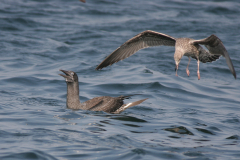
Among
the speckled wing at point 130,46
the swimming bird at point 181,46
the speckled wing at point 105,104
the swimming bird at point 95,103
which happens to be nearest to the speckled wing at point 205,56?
the swimming bird at point 181,46

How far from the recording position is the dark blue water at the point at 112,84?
6.46m

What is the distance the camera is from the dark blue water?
6.46 meters

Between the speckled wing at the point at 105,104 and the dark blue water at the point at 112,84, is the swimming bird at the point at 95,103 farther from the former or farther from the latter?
the dark blue water at the point at 112,84

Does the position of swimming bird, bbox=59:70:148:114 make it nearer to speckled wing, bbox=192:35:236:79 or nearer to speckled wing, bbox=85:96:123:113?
speckled wing, bbox=85:96:123:113

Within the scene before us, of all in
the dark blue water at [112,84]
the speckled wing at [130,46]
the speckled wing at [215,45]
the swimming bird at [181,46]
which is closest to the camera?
the dark blue water at [112,84]

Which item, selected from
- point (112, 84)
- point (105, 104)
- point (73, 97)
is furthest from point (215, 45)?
point (112, 84)

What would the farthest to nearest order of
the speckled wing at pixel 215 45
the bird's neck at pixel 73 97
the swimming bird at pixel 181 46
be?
the bird's neck at pixel 73 97, the swimming bird at pixel 181 46, the speckled wing at pixel 215 45

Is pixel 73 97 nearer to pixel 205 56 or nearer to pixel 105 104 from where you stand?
pixel 105 104

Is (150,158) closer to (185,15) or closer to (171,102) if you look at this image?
(171,102)

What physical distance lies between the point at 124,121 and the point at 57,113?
1.62 metres

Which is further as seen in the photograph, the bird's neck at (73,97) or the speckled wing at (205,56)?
the speckled wing at (205,56)

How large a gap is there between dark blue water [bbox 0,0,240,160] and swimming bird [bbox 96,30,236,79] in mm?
1427

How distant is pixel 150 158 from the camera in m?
5.96

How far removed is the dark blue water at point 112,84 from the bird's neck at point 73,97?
292mm
